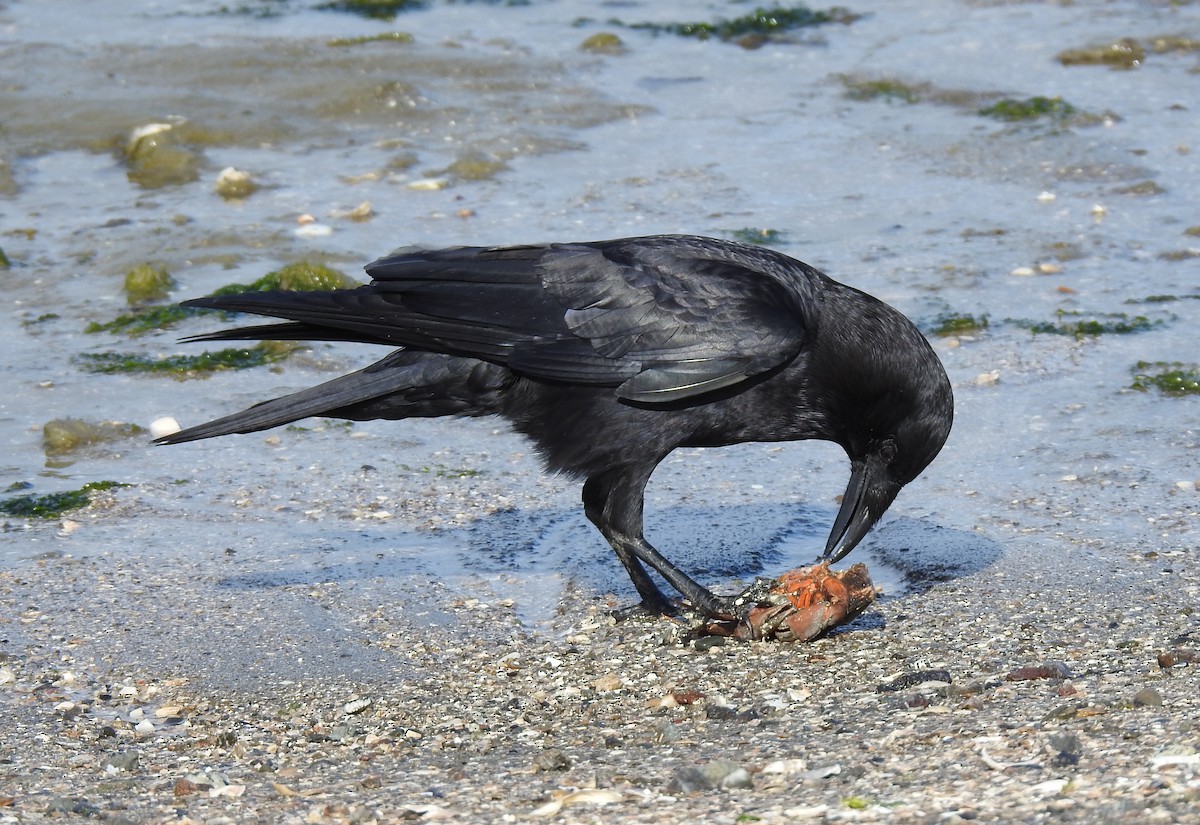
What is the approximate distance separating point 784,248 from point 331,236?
90.9 inches

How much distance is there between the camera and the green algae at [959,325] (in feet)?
22.7

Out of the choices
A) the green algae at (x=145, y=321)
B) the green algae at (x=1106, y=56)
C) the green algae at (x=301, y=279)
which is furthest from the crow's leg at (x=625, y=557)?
the green algae at (x=1106, y=56)

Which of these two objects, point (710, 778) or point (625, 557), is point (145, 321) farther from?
point (710, 778)

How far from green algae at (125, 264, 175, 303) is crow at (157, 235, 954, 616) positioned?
2844mm

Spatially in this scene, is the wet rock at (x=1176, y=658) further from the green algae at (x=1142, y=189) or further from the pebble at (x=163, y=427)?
the green algae at (x=1142, y=189)

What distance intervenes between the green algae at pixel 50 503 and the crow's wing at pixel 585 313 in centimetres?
120

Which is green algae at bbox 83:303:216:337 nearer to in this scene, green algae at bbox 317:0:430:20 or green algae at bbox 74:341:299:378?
green algae at bbox 74:341:299:378

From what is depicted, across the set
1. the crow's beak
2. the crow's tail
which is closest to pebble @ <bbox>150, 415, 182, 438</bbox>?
the crow's tail

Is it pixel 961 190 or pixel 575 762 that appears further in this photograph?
pixel 961 190

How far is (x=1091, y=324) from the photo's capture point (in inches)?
272

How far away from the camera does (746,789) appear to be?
356 centimetres

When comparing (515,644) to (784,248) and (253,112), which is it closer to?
(784,248)

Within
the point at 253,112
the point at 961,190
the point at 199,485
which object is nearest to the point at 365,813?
the point at 199,485

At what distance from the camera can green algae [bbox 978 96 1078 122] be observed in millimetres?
9688
